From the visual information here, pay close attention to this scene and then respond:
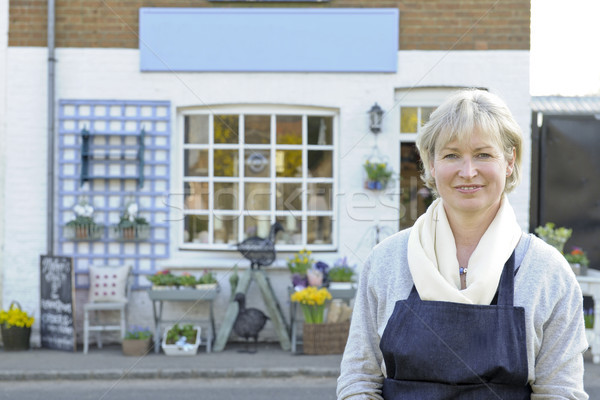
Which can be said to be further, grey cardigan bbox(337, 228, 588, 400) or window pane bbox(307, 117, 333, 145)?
window pane bbox(307, 117, 333, 145)

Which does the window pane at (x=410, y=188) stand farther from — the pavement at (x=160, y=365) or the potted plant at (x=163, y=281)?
the potted plant at (x=163, y=281)

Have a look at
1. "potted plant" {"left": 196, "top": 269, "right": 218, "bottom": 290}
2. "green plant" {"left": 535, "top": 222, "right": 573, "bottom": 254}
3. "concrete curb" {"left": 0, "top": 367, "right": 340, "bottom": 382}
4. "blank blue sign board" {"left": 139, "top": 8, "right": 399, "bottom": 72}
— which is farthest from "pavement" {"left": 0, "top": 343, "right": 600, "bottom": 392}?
"blank blue sign board" {"left": 139, "top": 8, "right": 399, "bottom": 72}

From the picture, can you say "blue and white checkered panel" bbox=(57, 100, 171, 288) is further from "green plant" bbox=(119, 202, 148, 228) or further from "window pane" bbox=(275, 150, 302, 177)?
"window pane" bbox=(275, 150, 302, 177)

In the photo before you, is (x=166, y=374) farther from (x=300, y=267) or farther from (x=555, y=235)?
(x=555, y=235)

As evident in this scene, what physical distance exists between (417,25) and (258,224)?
3027mm

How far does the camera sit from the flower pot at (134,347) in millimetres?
8422

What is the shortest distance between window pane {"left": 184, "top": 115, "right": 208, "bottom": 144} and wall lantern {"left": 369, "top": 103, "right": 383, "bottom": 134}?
6.51ft

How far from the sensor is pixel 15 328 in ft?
28.3

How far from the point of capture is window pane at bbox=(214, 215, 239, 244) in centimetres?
930

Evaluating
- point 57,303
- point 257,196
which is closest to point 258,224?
point 257,196

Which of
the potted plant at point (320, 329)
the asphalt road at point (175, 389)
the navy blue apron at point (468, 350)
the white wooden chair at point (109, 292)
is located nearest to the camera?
the navy blue apron at point (468, 350)

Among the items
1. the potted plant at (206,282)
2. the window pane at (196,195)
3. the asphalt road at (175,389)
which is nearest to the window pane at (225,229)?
the window pane at (196,195)

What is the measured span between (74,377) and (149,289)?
1.52m

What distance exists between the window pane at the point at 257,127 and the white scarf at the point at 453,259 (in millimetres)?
7200
